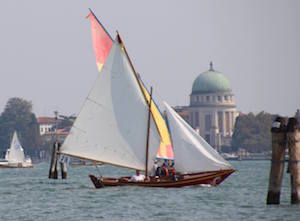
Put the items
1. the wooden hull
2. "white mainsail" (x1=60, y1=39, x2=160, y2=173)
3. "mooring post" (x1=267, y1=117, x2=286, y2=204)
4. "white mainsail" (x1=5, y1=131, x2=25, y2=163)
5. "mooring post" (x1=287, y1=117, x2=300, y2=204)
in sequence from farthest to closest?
1. "white mainsail" (x1=5, y1=131, x2=25, y2=163)
2. "white mainsail" (x1=60, y1=39, x2=160, y2=173)
3. the wooden hull
4. "mooring post" (x1=267, y1=117, x2=286, y2=204)
5. "mooring post" (x1=287, y1=117, x2=300, y2=204)

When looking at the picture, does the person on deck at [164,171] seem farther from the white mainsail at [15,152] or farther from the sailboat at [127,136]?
the white mainsail at [15,152]

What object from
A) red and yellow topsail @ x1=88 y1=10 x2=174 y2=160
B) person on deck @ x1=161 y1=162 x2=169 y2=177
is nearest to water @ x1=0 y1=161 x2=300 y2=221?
person on deck @ x1=161 y1=162 x2=169 y2=177

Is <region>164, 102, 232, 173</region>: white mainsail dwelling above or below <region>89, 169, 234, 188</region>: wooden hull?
above

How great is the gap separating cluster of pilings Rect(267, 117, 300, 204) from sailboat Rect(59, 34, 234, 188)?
55.8ft

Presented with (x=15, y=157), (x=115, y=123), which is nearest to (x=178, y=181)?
(x=115, y=123)

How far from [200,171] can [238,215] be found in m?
17.4

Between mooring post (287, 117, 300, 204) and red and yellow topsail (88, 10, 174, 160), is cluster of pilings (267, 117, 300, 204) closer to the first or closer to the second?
mooring post (287, 117, 300, 204)

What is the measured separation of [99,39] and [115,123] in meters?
10.9

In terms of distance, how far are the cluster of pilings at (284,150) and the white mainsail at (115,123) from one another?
61.6 feet

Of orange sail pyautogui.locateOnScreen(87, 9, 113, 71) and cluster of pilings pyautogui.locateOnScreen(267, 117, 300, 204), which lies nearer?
cluster of pilings pyautogui.locateOnScreen(267, 117, 300, 204)

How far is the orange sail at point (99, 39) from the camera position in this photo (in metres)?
74.0

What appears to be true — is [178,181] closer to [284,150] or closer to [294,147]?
[284,150]

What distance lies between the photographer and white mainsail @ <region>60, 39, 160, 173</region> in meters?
64.8

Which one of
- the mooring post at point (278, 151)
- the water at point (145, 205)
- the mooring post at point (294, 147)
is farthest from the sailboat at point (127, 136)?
the mooring post at point (294, 147)
